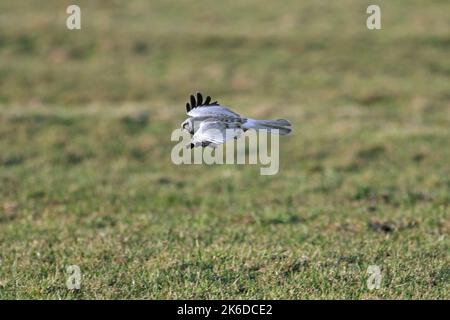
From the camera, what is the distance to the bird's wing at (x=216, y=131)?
721 cm

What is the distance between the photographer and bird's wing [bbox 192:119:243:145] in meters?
7.21

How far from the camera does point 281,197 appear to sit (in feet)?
47.4

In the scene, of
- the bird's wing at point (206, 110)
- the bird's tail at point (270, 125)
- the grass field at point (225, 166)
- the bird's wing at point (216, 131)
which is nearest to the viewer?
the bird's wing at point (216, 131)

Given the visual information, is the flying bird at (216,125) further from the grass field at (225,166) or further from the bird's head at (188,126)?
the grass field at (225,166)

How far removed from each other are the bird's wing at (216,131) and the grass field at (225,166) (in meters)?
1.65

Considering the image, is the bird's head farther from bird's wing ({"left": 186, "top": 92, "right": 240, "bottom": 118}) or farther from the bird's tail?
the bird's tail

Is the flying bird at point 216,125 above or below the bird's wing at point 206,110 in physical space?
below

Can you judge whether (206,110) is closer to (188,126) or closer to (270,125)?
(188,126)

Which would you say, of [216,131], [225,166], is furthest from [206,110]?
[225,166]

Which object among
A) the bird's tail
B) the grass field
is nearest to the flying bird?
the bird's tail

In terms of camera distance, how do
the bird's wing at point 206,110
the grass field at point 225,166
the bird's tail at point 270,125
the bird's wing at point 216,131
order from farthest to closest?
the grass field at point 225,166, the bird's wing at point 206,110, the bird's tail at point 270,125, the bird's wing at point 216,131

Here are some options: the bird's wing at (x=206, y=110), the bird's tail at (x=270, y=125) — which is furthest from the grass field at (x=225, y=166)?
the bird's wing at (x=206, y=110)

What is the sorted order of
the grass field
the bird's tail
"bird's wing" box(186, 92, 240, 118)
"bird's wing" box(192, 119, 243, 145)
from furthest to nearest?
the grass field, "bird's wing" box(186, 92, 240, 118), the bird's tail, "bird's wing" box(192, 119, 243, 145)

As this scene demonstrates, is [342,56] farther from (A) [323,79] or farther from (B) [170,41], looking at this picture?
(B) [170,41]
